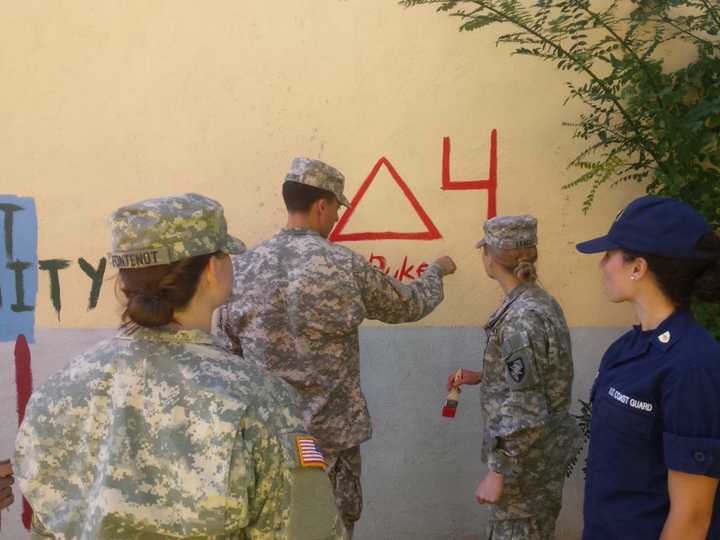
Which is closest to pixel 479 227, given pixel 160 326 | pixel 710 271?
pixel 710 271

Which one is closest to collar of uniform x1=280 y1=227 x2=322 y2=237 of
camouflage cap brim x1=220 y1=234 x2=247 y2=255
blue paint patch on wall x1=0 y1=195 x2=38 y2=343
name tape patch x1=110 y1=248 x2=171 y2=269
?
camouflage cap brim x1=220 y1=234 x2=247 y2=255

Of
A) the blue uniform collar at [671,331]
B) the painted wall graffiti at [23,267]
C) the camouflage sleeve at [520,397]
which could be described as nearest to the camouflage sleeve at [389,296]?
the camouflage sleeve at [520,397]

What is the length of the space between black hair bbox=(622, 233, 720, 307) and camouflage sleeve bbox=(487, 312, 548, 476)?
2.53 feet

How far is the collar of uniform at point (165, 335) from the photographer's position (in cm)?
145

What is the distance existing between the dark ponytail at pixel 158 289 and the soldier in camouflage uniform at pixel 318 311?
112 centimetres

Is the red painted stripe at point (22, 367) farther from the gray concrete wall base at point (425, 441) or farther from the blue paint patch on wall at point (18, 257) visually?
the gray concrete wall base at point (425, 441)

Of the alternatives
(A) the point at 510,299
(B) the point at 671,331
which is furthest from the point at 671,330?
(A) the point at 510,299

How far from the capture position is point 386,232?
3.44 m

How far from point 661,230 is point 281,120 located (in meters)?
2.21

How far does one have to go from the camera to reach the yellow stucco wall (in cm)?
337

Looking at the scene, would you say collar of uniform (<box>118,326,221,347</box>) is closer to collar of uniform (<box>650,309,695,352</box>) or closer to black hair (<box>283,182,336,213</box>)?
collar of uniform (<box>650,309,695,352</box>)

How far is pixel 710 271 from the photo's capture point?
1.62 meters

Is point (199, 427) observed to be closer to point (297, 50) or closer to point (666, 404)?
point (666, 404)

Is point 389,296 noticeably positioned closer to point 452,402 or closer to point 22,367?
point 452,402
